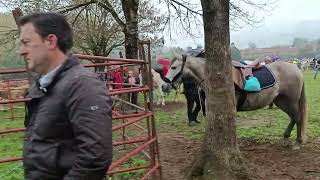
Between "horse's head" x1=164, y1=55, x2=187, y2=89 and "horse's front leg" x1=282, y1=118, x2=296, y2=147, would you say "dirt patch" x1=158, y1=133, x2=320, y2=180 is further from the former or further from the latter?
"horse's head" x1=164, y1=55, x2=187, y2=89

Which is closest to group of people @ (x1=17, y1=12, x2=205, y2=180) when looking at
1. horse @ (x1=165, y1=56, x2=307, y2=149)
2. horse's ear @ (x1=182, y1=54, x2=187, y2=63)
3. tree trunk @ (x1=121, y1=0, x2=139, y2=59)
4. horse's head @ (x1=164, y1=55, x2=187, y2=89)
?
horse @ (x1=165, y1=56, x2=307, y2=149)

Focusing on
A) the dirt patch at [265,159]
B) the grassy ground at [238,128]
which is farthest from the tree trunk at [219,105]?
the grassy ground at [238,128]

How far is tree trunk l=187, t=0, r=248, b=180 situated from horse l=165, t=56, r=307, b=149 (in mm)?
2050

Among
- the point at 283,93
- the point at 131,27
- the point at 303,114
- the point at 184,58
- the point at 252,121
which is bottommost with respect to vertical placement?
the point at 252,121

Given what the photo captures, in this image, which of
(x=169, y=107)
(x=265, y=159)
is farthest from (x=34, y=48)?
(x=169, y=107)

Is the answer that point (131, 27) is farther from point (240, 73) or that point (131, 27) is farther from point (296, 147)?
point (296, 147)

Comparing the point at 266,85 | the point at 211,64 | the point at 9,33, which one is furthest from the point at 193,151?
the point at 9,33

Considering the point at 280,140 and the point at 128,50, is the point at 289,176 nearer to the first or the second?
the point at 280,140

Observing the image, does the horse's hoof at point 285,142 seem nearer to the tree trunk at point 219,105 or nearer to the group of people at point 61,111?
the tree trunk at point 219,105

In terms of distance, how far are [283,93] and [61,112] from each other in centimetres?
617

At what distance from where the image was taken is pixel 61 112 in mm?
1836

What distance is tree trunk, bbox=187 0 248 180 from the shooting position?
5078 mm

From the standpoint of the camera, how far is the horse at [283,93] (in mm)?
7312

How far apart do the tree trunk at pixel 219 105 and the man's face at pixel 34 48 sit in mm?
3395
